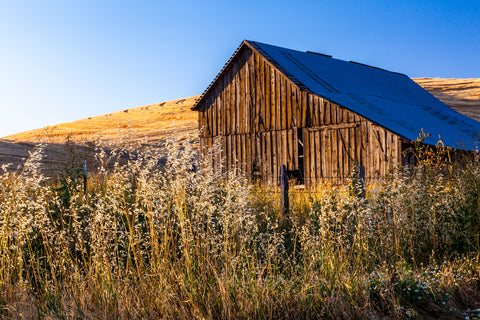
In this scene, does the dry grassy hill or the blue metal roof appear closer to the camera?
the blue metal roof

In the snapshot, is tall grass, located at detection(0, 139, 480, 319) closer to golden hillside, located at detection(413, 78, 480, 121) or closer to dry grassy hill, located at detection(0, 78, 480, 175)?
dry grassy hill, located at detection(0, 78, 480, 175)

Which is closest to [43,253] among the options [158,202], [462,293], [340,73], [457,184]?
[158,202]

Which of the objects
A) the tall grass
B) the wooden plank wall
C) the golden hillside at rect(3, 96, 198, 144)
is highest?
the golden hillside at rect(3, 96, 198, 144)

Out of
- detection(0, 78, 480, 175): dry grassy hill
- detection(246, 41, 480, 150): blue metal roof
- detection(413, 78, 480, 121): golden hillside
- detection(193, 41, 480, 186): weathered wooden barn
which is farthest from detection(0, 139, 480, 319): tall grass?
detection(413, 78, 480, 121): golden hillside

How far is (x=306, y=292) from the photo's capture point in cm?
395

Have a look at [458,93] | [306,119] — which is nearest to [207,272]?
[306,119]

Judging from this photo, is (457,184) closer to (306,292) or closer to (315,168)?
(306,292)

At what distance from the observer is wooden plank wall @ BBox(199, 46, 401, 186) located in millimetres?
13555

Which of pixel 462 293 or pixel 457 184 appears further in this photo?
pixel 457 184

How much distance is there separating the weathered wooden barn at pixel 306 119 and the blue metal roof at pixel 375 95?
78 mm

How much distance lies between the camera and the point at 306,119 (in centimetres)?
1493

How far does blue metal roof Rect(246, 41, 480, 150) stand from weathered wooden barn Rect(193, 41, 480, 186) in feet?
0.26

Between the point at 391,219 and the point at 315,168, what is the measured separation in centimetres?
953

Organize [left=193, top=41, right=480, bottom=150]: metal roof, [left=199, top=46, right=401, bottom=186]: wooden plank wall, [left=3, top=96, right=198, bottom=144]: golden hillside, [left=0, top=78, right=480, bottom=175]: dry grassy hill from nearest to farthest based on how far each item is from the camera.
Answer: [left=199, top=46, right=401, bottom=186]: wooden plank wall → [left=193, top=41, right=480, bottom=150]: metal roof → [left=0, top=78, right=480, bottom=175]: dry grassy hill → [left=3, top=96, right=198, bottom=144]: golden hillside
